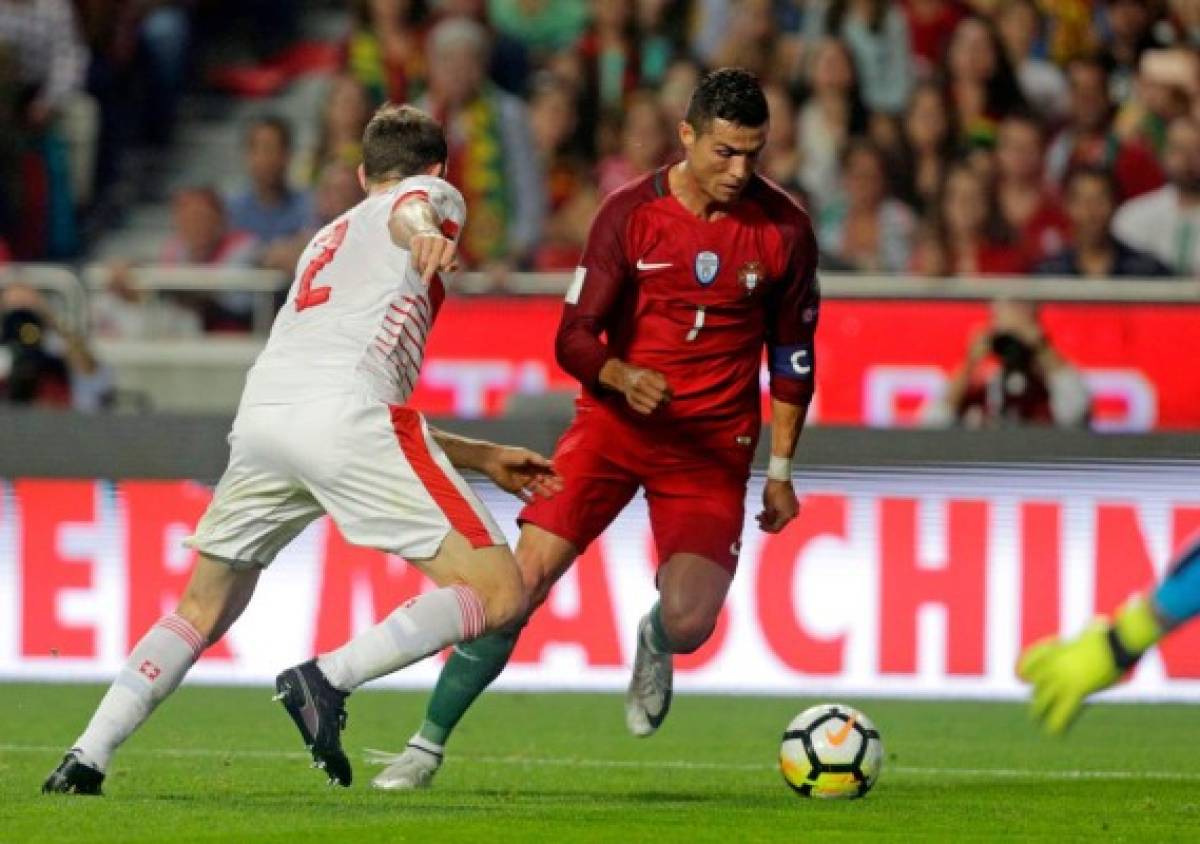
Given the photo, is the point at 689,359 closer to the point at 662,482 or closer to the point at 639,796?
the point at 662,482

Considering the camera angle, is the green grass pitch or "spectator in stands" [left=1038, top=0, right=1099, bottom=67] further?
"spectator in stands" [left=1038, top=0, right=1099, bottom=67]

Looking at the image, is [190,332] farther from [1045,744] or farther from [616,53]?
[1045,744]

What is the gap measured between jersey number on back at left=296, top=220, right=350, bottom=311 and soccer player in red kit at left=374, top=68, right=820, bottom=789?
1208 millimetres

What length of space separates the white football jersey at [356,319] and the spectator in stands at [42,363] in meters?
Answer: 6.41

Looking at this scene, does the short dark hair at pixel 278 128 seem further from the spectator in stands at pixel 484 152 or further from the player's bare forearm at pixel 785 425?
the player's bare forearm at pixel 785 425

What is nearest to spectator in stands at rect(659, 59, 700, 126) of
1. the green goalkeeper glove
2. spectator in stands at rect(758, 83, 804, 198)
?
spectator in stands at rect(758, 83, 804, 198)

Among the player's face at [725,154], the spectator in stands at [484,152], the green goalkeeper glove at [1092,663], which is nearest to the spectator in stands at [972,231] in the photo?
the spectator in stands at [484,152]

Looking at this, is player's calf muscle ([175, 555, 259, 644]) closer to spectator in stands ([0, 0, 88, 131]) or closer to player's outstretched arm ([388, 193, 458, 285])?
player's outstretched arm ([388, 193, 458, 285])

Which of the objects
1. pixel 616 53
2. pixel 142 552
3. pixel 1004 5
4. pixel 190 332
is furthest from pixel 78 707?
pixel 1004 5

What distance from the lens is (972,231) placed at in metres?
15.2

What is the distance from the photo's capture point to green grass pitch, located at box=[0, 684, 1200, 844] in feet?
24.7

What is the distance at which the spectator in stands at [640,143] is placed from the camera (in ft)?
51.1

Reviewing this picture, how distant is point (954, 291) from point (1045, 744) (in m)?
3.86

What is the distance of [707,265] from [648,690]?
1634 mm
